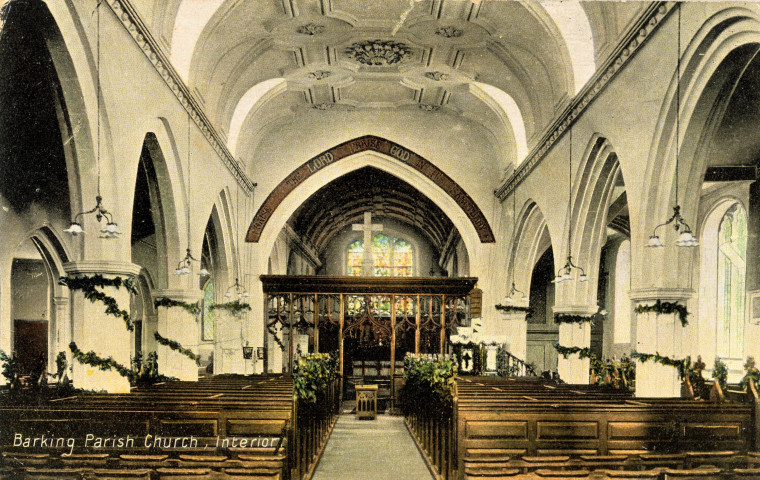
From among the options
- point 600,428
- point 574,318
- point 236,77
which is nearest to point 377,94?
point 236,77

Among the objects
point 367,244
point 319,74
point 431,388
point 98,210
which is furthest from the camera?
point 367,244

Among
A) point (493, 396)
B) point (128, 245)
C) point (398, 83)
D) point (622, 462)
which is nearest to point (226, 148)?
point (398, 83)

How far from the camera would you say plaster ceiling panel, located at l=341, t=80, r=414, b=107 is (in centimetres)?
A: 1783

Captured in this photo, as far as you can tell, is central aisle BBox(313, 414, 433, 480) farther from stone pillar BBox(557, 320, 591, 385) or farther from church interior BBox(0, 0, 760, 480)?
stone pillar BBox(557, 320, 591, 385)

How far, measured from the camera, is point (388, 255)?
32781 millimetres

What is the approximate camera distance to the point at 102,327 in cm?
879

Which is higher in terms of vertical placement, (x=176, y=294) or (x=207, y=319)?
(x=176, y=294)

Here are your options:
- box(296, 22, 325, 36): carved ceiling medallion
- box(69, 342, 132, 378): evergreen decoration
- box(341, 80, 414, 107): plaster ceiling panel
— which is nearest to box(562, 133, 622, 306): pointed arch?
box(296, 22, 325, 36): carved ceiling medallion

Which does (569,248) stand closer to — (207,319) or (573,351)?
(573,351)

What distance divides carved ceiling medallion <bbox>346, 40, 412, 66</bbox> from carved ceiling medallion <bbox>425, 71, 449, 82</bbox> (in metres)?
1.08

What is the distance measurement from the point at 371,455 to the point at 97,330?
396 centimetres

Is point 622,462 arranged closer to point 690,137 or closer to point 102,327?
point 690,137

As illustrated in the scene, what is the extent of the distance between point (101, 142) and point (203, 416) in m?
3.90

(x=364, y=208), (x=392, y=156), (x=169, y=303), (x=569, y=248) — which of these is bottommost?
(x=169, y=303)
